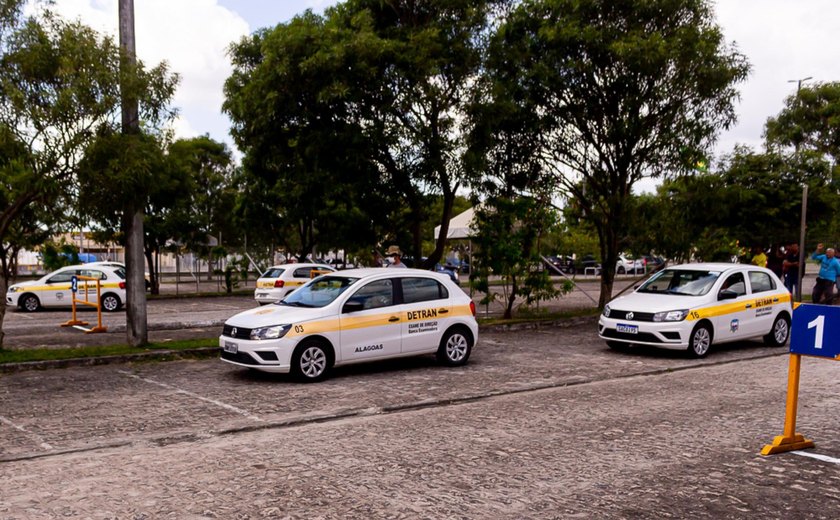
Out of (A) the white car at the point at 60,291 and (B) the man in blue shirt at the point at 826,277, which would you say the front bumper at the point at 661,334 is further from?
(A) the white car at the point at 60,291

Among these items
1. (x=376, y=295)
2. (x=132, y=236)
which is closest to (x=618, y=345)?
(x=376, y=295)

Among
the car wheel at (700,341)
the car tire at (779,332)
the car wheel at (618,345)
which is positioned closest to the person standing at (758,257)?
the car tire at (779,332)

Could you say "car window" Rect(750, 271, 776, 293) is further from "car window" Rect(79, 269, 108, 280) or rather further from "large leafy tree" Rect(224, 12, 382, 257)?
"car window" Rect(79, 269, 108, 280)

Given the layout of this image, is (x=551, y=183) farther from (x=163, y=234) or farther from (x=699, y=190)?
(x=163, y=234)

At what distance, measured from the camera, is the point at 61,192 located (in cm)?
1151

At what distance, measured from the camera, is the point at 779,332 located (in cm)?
1459

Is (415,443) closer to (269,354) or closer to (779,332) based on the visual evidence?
(269,354)

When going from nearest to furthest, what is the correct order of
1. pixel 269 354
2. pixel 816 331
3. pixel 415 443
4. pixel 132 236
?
pixel 816 331 < pixel 415 443 < pixel 269 354 < pixel 132 236

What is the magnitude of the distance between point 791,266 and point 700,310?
10904mm

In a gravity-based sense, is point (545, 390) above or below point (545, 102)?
below

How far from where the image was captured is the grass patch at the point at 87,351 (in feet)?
39.0

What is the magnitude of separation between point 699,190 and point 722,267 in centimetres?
599

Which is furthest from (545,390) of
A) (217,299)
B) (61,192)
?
(217,299)

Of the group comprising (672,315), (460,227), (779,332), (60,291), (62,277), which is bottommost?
(779,332)
